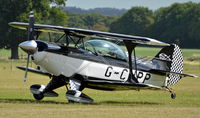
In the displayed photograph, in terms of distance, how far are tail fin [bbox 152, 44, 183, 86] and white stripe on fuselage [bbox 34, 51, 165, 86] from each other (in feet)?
5.80

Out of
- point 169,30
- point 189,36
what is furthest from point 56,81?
point 169,30

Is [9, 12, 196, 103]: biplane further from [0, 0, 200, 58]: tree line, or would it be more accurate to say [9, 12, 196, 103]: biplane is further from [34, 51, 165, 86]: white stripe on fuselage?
[0, 0, 200, 58]: tree line

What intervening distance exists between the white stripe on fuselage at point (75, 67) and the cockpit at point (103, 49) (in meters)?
0.41

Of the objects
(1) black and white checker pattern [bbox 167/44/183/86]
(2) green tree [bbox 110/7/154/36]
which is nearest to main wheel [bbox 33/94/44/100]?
(1) black and white checker pattern [bbox 167/44/183/86]

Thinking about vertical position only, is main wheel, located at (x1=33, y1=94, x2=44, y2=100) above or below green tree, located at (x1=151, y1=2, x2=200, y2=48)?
above

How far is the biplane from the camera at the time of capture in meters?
19.2

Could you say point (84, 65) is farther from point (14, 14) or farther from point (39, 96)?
point (14, 14)

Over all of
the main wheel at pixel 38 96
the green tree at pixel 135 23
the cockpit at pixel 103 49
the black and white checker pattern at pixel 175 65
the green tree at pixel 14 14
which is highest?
the cockpit at pixel 103 49

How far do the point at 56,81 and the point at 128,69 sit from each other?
280 cm

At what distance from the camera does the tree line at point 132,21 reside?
239 feet

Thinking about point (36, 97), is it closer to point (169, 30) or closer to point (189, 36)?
point (189, 36)

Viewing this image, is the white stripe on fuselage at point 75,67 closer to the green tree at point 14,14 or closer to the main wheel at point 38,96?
the main wheel at point 38,96

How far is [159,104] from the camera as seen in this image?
20203mm

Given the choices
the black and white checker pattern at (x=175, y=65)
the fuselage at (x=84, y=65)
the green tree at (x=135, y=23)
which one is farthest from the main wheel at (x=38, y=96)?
the green tree at (x=135, y=23)
